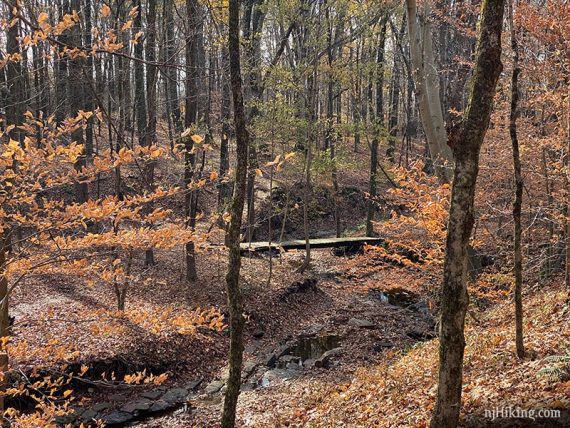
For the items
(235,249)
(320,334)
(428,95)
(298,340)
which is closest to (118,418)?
(235,249)

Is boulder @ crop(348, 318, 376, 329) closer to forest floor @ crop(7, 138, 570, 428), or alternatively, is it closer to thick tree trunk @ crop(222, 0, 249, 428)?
forest floor @ crop(7, 138, 570, 428)

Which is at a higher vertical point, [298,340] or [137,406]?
[137,406]

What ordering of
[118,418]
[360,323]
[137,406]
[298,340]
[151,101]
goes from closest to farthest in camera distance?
[118,418]
[137,406]
[298,340]
[151,101]
[360,323]

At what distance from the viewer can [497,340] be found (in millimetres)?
7148

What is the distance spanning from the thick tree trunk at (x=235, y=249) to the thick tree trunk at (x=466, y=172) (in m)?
2.55

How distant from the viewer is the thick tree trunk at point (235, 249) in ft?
18.1

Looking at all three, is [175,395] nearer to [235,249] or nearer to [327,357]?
[327,357]

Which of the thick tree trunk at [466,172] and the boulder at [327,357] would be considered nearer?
the thick tree trunk at [466,172]

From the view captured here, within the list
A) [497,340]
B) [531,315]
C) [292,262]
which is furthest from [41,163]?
[292,262]

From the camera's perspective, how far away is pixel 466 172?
4.06m

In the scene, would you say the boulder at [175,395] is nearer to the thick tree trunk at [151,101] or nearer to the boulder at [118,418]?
the boulder at [118,418]

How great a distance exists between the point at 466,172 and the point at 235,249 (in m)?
2.89

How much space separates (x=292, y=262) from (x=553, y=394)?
13.2 m

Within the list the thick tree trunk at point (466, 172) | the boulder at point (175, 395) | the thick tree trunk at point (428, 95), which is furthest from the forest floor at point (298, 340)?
the thick tree trunk at point (428, 95)
